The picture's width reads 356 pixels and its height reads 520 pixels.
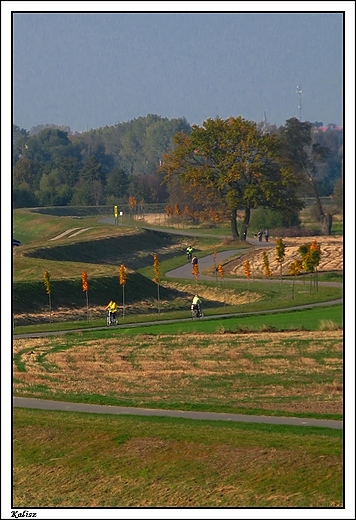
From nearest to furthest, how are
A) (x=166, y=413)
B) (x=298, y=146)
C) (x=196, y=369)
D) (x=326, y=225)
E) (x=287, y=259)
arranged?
(x=166, y=413), (x=196, y=369), (x=287, y=259), (x=326, y=225), (x=298, y=146)

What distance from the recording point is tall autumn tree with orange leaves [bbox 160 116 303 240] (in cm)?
9962

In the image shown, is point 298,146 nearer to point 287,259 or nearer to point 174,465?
point 287,259

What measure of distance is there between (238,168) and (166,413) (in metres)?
76.8

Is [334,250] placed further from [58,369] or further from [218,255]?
[58,369]

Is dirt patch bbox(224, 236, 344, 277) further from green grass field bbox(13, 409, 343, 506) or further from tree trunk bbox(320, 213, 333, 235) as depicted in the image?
green grass field bbox(13, 409, 343, 506)

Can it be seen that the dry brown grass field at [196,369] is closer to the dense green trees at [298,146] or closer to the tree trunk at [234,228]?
the tree trunk at [234,228]

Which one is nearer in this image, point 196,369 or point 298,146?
point 196,369

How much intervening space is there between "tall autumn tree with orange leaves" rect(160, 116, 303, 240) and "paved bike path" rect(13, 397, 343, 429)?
73273 millimetres

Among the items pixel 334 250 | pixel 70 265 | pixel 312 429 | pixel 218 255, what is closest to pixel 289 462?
pixel 312 429

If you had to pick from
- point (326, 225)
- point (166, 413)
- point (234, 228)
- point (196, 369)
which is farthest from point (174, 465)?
point (326, 225)

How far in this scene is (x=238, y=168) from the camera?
328ft
